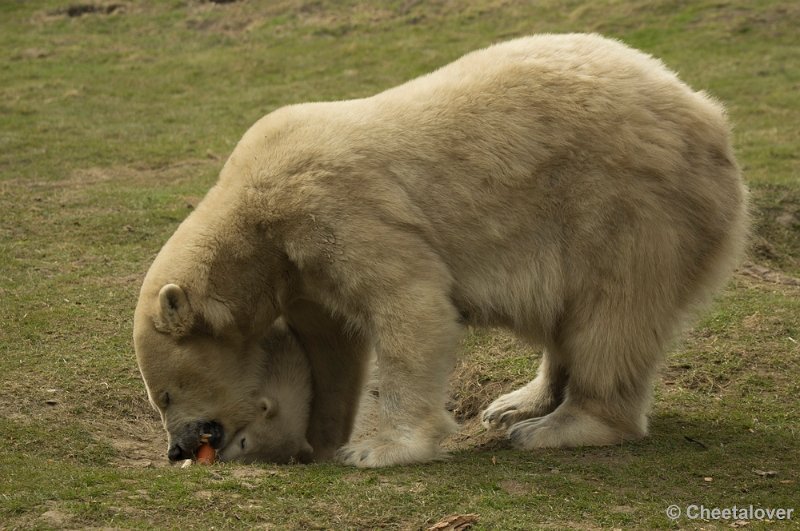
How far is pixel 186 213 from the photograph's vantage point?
10.4 metres

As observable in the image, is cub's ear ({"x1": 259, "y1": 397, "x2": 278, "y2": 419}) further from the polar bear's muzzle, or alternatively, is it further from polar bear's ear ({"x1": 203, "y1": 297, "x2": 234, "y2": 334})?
polar bear's ear ({"x1": 203, "y1": 297, "x2": 234, "y2": 334})

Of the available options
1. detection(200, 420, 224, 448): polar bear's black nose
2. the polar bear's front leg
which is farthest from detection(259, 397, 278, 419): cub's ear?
the polar bear's front leg

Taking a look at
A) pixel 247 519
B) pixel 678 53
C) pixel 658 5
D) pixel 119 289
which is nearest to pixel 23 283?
pixel 119 289

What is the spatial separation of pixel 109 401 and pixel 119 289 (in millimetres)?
2008

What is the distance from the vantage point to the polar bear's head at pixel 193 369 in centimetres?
542

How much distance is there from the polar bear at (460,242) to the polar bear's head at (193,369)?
11mm

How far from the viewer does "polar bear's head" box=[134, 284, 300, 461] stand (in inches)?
213

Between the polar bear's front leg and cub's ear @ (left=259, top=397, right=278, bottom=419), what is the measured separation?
631mm

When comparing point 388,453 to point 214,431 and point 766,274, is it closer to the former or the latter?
point 214,431

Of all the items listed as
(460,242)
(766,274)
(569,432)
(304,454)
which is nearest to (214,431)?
(304,454)

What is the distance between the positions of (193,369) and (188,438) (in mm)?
370

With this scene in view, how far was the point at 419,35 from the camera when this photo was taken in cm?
1984

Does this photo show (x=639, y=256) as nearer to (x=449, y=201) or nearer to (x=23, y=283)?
(x=449, y=201)

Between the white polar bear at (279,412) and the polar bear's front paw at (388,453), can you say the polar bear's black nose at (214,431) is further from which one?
the polar bear's front paw at (388,453)
